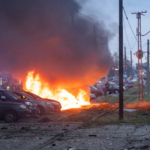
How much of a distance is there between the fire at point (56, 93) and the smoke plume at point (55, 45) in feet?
2.29

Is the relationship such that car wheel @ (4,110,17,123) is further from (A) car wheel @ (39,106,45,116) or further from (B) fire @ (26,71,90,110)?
(B) fire @ (26,71,90,110)

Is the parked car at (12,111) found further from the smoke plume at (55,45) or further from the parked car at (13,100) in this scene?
the smoke plume at (55,45)

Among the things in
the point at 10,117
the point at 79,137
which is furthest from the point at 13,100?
the point at 79,137

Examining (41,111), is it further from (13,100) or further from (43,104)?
(13,100)

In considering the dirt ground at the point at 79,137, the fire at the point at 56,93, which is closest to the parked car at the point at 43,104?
the dirt ground at the point at 79,137

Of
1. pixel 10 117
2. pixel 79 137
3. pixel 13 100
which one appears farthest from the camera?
pixel 13 100

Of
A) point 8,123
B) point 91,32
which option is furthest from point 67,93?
point 8,123

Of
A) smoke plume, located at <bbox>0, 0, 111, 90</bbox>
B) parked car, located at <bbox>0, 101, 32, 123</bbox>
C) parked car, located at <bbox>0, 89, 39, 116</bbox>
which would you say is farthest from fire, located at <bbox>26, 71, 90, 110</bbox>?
parked car, located at <bbox>0, 101, 32, 123</bbox>

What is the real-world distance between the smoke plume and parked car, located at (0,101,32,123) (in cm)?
843

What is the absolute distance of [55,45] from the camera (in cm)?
2111

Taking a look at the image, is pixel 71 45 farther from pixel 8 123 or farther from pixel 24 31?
pixel 8 123

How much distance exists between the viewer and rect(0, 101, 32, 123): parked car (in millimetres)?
12141

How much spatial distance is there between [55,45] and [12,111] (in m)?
9.79

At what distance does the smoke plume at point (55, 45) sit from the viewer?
19.8m
